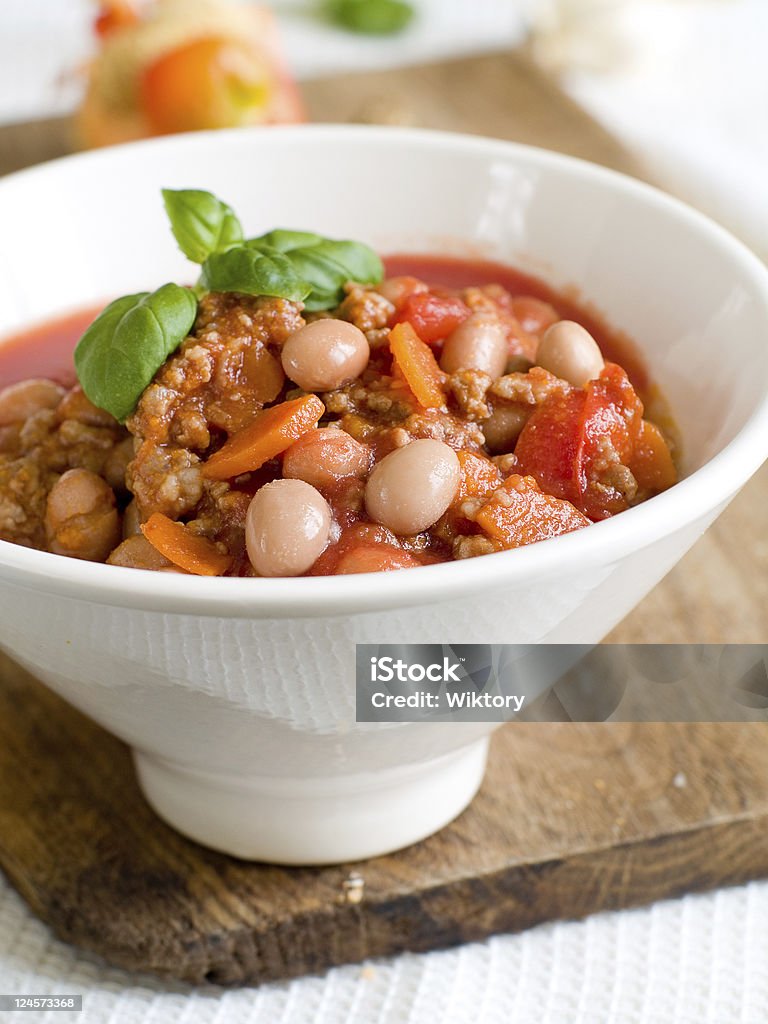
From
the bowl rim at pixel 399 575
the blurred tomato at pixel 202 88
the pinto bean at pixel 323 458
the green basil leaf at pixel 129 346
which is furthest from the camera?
the blurred tomato at pixel 202 88

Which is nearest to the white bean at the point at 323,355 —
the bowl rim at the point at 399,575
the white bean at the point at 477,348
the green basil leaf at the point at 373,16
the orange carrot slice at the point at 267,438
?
the orange carrot slice at the point at 267,438

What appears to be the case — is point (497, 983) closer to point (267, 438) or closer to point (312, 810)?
point (312, 810)

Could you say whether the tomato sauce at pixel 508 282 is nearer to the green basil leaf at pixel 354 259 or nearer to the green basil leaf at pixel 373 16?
the green basil leaf at pixel 354 259

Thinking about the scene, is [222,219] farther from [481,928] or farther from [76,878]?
[481,928]

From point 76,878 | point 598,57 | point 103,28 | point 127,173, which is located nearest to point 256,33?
point 103,28

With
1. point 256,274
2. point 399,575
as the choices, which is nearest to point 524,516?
point 399,575

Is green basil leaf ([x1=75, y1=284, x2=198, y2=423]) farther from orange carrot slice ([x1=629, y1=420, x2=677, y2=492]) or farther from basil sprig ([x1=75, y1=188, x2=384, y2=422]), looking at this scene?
orange carrot slice ([x1=629, y1=420, x2=677, y2=492])

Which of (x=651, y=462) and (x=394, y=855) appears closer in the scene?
(x=651, y=462)
